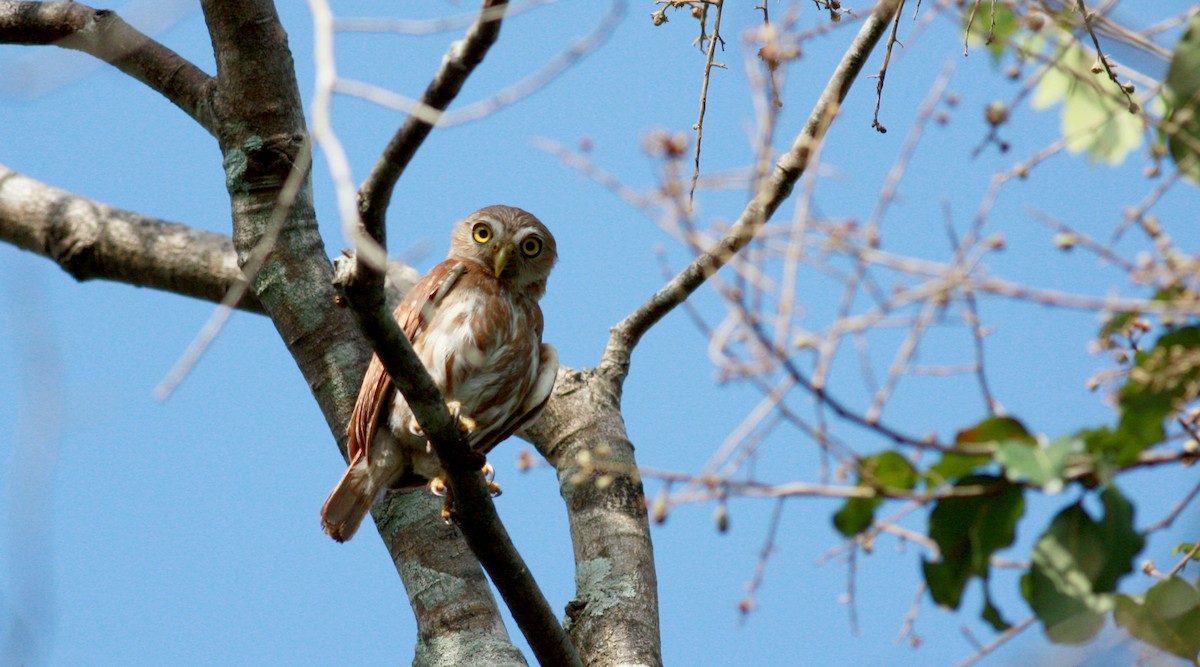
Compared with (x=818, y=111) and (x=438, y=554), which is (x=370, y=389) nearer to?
(x=438, y=554)

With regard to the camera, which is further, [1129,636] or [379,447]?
[379,447]

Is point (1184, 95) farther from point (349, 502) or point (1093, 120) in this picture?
point (349, 502)

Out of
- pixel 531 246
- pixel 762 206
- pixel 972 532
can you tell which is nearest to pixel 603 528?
pixel 531 246

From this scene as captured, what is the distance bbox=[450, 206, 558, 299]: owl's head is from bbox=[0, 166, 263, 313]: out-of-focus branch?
1028mm

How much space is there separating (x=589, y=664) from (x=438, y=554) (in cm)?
66

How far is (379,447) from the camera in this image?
14.3ft

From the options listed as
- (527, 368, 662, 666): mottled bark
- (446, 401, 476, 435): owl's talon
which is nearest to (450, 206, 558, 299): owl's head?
(527, 368, 662, 666): mottled bark

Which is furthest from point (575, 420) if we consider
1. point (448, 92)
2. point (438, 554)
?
point (448, 92)

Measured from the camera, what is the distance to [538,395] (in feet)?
15.4

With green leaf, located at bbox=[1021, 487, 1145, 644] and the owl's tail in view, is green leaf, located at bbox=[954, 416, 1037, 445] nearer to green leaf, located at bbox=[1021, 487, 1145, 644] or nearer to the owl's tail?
green leaf, located at bbox=[1021, 487, 1145, 644]

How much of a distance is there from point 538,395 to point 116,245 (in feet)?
6.83

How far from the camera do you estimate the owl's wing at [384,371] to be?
4.18 m

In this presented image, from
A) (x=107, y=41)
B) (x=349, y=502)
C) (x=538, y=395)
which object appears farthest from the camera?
(x=107, y=41)

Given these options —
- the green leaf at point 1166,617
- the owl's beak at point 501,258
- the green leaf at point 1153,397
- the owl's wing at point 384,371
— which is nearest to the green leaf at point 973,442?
the green leaf at point 1153,397
